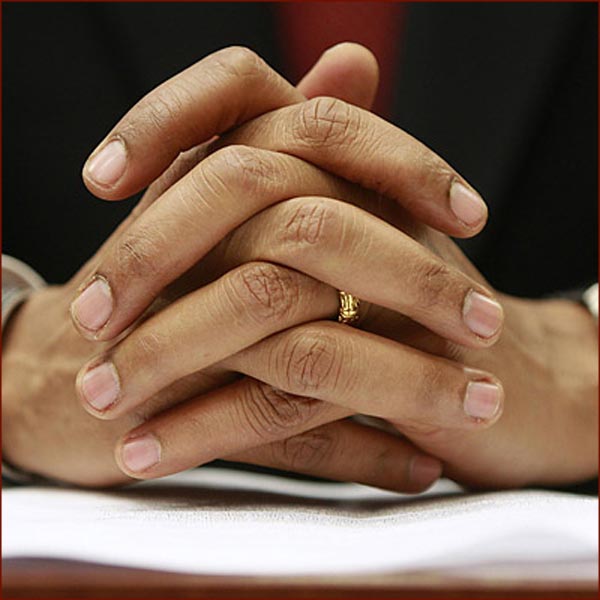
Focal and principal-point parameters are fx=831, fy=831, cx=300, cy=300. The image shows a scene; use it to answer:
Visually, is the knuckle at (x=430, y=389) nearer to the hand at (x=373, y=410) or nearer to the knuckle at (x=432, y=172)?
the hand at (x=373, y=410)

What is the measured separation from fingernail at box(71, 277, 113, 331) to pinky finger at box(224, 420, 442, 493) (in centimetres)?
13

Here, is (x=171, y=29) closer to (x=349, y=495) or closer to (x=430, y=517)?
(x=349, y=495)

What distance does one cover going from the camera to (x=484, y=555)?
1.27 feet

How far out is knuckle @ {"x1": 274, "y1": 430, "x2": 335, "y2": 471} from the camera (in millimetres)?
538

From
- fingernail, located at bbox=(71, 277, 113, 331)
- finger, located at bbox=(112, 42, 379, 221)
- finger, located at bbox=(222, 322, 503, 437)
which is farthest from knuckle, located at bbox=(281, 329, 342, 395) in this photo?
finger, located at bbox=(112, 42, 379, 221)

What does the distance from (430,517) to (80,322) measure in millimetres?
218

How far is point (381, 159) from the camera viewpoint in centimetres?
49

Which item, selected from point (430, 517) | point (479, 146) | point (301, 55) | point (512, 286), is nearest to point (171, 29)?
point (301, 55)

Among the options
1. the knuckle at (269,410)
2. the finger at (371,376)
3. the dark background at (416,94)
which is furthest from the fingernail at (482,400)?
the dark background at (416,94)

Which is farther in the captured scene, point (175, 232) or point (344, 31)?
point (344, 31)

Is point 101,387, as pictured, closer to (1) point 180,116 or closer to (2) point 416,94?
(1) point 180,116

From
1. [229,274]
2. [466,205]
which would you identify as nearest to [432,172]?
[466,205]

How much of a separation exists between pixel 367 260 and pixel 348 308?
0.14 feet

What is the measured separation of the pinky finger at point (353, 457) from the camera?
54 centimetres
